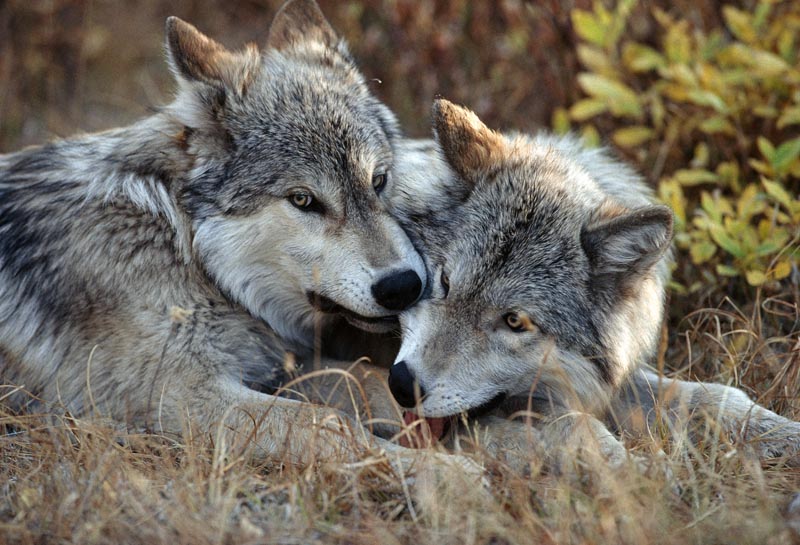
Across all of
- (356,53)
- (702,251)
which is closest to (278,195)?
(702,251)

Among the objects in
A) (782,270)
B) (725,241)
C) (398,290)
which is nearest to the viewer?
(398,290)

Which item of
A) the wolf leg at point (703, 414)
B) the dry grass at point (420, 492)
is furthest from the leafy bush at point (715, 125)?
the wolf leg at point (703, 414)

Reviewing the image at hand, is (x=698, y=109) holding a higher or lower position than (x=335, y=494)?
higher

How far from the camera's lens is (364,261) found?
336 cm

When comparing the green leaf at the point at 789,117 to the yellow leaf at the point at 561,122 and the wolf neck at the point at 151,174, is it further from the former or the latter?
the wolf neck at the point at 151,174

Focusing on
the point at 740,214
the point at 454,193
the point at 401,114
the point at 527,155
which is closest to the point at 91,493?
the point at 454,193

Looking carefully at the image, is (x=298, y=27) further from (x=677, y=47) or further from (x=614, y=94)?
(x=677, y=47)

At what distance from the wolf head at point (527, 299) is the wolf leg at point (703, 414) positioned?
0.78 feet

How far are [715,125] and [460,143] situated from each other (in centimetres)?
207

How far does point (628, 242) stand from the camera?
10.1ft

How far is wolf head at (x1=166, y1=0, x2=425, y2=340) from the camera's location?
341 centimetres

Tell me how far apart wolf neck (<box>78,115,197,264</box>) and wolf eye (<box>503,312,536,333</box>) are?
143cm

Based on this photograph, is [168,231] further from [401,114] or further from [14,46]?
[14,46]

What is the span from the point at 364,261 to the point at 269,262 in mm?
479
